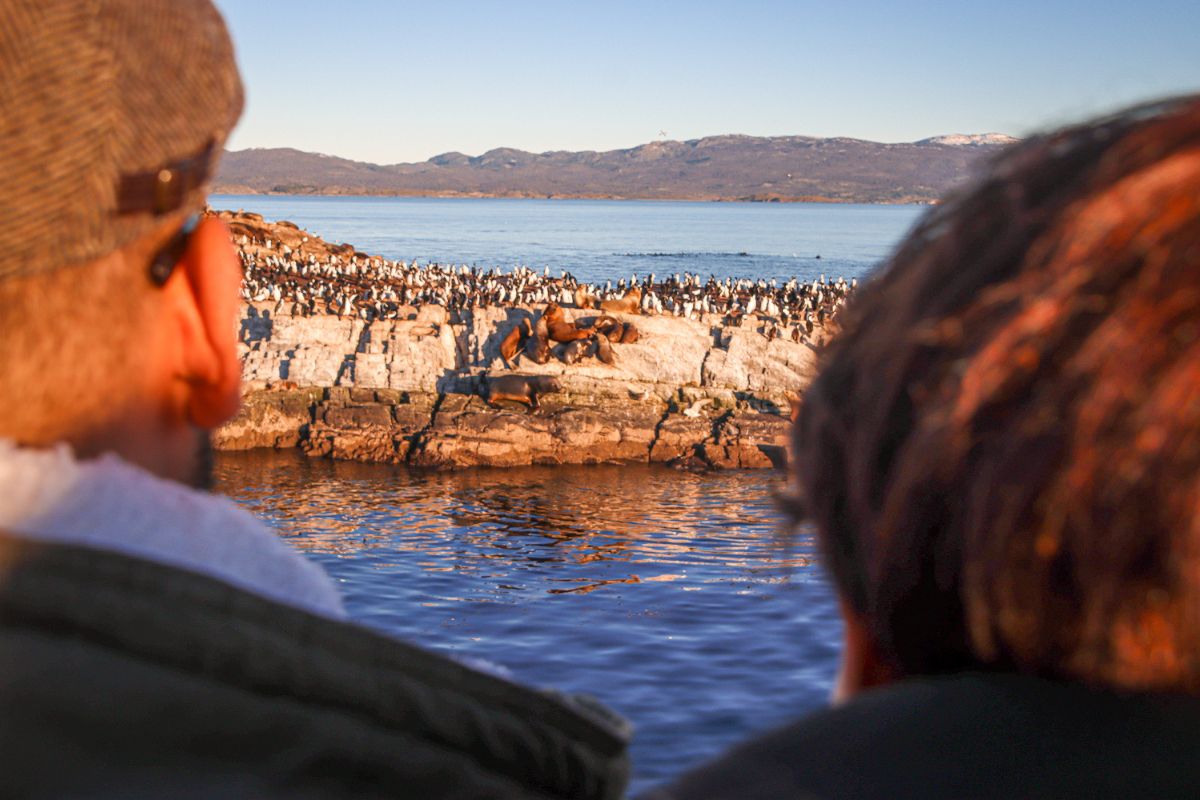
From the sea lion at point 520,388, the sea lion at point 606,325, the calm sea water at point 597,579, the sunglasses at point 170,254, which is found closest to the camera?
the sunglasses at point 170,254

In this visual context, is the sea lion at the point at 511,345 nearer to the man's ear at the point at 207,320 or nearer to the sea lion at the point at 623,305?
the sea lion at the point at 623,305

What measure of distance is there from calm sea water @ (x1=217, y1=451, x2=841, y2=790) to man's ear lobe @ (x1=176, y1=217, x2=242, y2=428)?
345 inches

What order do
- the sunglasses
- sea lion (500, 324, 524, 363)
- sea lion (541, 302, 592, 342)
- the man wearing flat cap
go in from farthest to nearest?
sea lion (541, 302, 592, 342) → sea lion (500, 324, 524, 363) → the sunglasses → the man wearing flat cap

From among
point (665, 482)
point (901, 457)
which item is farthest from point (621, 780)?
point (665, 482)

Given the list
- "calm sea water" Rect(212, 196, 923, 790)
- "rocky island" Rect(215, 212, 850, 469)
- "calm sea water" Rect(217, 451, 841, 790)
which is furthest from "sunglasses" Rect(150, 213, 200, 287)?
"rocky island" Rect(215, 212, 850, 469)

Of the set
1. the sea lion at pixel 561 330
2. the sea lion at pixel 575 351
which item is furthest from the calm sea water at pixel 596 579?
the sea lion at pixel 561 330

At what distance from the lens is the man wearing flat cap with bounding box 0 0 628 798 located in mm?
949

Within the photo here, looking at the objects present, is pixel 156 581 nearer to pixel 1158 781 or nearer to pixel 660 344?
pixel 1158 781

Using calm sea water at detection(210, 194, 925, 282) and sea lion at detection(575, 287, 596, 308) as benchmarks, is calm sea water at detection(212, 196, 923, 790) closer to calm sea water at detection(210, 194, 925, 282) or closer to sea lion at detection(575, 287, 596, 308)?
sea lion at detection(575, 287, 596, 308)

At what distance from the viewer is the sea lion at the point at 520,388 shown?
27.3m

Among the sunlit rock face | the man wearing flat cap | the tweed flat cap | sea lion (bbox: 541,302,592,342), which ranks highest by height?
the tweed flat cap

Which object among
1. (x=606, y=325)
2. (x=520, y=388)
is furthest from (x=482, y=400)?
(x=606, y=325)

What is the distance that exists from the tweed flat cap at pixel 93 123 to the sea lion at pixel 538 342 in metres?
27.0

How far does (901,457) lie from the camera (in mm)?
1134
